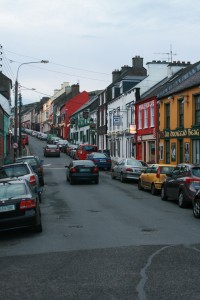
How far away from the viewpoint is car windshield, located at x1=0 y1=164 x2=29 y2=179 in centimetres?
1816

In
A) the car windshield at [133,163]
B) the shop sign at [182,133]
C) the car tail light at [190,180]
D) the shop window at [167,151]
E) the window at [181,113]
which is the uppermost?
the window at [181,113]

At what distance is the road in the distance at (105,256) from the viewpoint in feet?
22.3

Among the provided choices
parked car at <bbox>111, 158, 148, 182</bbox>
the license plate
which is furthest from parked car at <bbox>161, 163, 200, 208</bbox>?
parked car at <bbox>111, 158, 148, 182</bbox>

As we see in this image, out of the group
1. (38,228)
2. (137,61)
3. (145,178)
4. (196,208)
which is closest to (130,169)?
(145,178)

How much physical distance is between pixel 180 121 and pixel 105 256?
24.8m

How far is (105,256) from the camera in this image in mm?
9070

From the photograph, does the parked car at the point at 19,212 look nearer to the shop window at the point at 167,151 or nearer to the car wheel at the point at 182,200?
the car wheel at the point at 182,200

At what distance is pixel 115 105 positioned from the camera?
5362 centimetres

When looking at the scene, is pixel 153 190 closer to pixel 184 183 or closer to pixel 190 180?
pixel 184 183

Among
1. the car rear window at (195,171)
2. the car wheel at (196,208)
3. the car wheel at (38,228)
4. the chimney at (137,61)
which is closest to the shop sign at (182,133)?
the car rear window at (195,171)

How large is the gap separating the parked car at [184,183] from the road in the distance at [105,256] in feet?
1.85

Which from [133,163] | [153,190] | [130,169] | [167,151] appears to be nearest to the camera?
[153,190]

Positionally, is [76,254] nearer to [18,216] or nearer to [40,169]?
[18,216]

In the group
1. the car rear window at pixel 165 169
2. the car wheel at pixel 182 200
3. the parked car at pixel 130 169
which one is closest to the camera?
the car wheel at pixel 182 200
